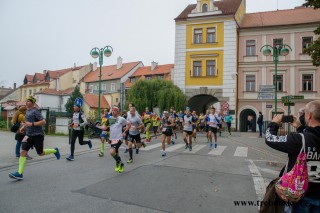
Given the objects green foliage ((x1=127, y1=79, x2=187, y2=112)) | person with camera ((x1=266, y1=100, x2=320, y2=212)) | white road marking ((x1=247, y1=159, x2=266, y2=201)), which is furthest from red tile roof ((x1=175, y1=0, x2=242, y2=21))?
person with camera ((x1=266, y1=100, x2=320, y2=212))

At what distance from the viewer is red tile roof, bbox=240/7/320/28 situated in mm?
30219

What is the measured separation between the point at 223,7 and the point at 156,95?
42.6 ft

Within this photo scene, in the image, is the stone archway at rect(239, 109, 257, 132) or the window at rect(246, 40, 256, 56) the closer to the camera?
the stone archway at rect(239, 109, 257, 132)

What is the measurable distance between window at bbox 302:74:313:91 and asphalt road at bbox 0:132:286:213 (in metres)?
23.0

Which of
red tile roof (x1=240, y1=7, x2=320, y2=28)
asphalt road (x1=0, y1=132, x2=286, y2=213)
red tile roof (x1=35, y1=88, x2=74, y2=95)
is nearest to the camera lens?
asphalt road (x1=0, y1=132, x2=286, y2=213)

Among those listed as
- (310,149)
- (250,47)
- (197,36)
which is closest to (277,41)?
(250,47)

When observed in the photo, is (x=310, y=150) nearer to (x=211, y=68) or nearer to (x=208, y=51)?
(x=211, y=68)

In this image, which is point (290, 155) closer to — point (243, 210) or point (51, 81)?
point (243, 210)

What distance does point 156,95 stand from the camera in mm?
30422

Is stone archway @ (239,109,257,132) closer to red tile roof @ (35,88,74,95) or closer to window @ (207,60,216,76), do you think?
window @ (207,60,216,76)

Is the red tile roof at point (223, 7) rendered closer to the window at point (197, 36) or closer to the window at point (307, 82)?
the window at point (197, 36)

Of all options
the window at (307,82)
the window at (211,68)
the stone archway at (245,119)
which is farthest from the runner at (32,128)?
the window at (307,82)

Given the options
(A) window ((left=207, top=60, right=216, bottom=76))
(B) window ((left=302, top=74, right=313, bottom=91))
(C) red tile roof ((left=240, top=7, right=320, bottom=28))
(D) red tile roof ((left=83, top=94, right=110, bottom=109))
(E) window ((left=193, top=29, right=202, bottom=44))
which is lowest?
(D) red tile roof ((left=83, top=94, right=110, bottom=109))

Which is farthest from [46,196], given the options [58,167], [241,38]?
[241,38]
